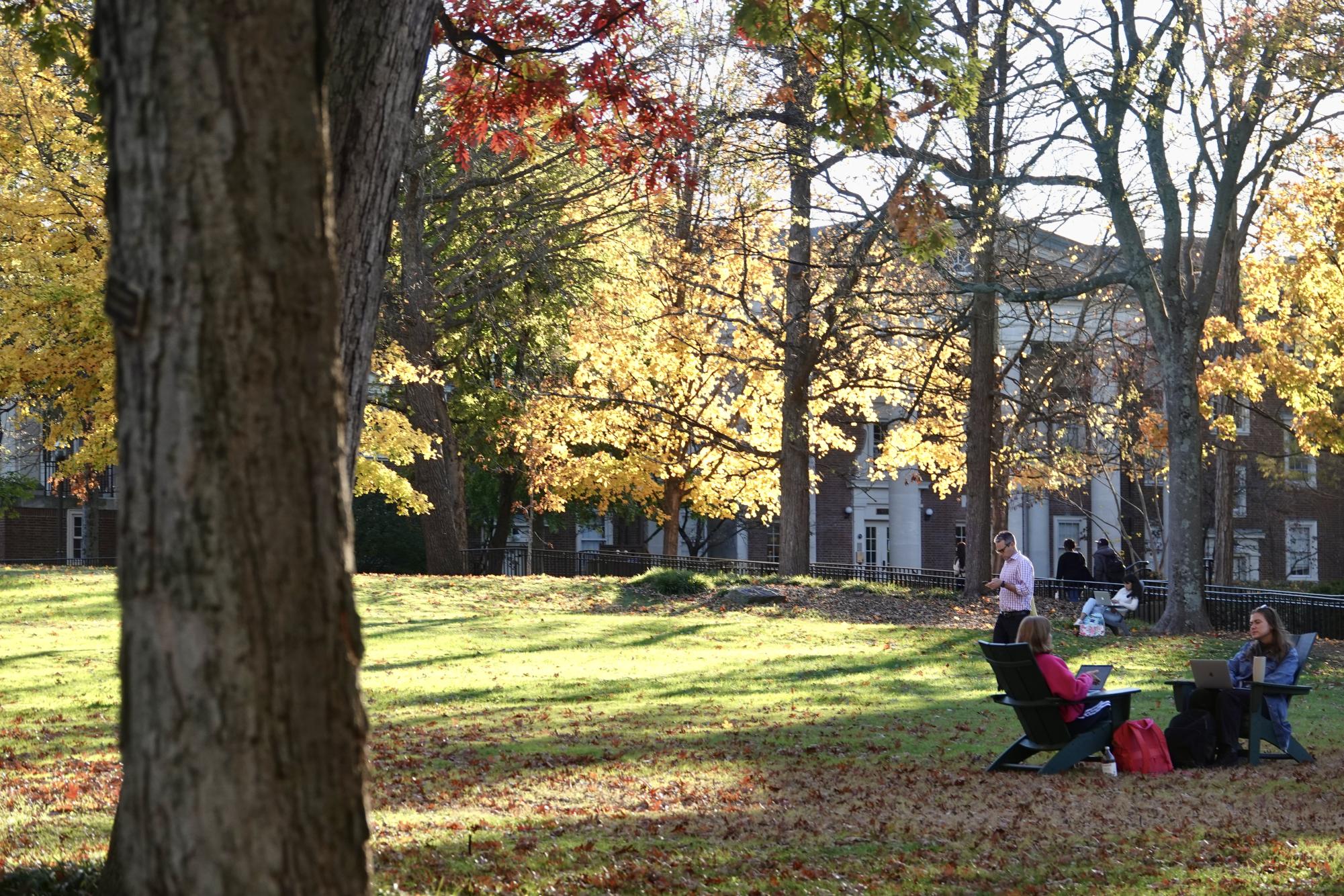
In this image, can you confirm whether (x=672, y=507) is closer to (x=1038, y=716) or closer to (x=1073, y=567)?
(x=1073, y=567)

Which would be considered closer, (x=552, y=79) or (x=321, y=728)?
(x=321, y=728)

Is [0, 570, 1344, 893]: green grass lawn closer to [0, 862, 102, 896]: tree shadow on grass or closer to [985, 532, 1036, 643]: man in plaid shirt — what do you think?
[0, 862, 102, 896]: tree shadow on grass

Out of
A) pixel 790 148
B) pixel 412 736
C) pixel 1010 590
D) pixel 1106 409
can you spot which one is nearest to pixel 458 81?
pixel 412 736

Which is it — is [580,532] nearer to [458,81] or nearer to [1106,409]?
[1106,409]

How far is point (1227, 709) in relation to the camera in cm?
1102

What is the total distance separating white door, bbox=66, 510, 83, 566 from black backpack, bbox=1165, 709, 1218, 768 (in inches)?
1644

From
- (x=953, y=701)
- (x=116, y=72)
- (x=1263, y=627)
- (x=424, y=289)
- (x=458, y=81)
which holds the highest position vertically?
(x=424, y=289)

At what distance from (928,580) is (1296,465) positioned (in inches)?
812

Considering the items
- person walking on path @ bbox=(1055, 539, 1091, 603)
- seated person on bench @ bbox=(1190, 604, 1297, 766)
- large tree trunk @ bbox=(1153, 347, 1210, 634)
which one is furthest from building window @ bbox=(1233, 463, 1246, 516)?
seated person on bench @ bbox=(1190, 604, 1297, 766)

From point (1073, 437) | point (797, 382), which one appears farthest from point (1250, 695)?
point (1073, 437)

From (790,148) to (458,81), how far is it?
1285 cm

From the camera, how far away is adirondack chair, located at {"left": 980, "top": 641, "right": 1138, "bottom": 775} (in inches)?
402

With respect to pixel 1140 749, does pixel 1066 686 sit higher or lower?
higher

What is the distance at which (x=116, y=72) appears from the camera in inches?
122
